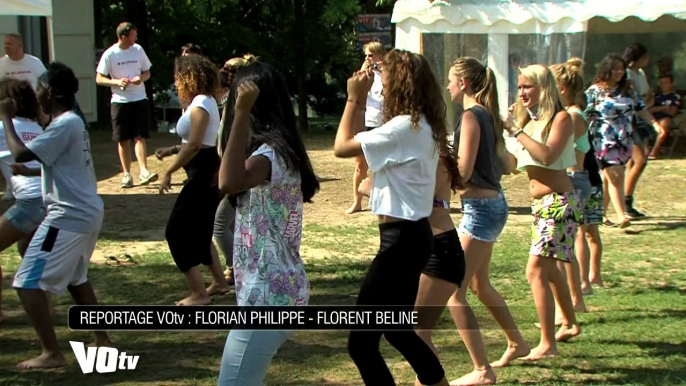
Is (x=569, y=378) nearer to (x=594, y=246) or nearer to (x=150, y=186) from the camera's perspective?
(x=594, y=246)

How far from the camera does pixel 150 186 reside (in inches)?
486

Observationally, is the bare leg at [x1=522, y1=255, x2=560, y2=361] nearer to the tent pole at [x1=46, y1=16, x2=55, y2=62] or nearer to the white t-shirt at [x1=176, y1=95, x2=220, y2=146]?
the white t-shirt at [x1=176, y1=95, x2=220, y2=146]

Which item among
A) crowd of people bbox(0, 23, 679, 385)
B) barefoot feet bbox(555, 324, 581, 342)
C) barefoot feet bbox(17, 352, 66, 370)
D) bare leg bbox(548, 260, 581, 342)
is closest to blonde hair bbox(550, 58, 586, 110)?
crowd of people bbox(0, 23, 679, 385)

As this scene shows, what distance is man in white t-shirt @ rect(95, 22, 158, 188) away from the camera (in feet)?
40.1

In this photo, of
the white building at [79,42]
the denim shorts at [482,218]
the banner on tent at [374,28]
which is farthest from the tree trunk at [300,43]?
the denim shorts at [482,218]

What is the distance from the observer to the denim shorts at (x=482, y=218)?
5.36 metres

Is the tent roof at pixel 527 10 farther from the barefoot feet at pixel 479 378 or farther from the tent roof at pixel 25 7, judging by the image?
the barefoot feet at pixel 479 378

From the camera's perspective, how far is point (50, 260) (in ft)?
17.6

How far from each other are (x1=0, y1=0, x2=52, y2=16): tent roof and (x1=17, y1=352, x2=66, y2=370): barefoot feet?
5131 millimetres

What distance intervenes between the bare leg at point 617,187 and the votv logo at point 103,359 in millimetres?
5720

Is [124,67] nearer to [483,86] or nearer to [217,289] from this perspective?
[217,289]

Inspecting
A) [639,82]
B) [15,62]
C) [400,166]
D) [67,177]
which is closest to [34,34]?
Answer: [15,62]

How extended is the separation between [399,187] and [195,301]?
3.07m

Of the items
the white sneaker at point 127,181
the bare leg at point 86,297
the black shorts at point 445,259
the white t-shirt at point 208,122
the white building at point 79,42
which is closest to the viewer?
the black shorts at point 445,259
